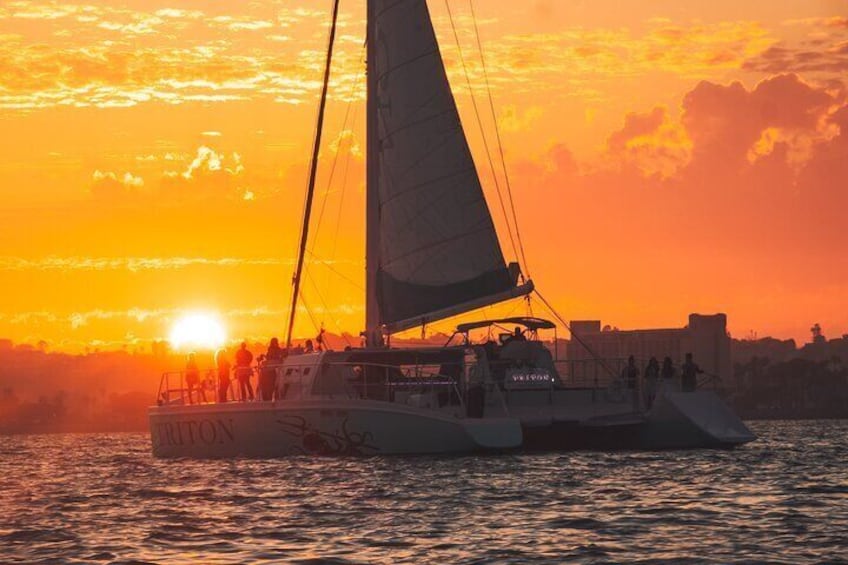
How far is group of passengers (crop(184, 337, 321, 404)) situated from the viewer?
4638cm

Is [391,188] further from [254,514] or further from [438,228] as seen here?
[254,514]

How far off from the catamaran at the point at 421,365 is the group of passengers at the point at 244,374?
1.45ft

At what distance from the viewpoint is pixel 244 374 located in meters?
47.2

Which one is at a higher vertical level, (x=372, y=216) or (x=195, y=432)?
(x=372, y=216)

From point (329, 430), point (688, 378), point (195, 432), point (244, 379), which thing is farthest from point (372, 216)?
point (688, 378)

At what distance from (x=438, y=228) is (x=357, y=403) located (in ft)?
26.7

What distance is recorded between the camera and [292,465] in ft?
137

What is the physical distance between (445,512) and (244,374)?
19.4 metres

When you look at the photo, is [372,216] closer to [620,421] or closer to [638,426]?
[620,421]

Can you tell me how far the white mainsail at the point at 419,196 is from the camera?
1866 inches

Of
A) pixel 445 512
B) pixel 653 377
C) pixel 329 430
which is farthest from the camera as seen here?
pixel 653 377

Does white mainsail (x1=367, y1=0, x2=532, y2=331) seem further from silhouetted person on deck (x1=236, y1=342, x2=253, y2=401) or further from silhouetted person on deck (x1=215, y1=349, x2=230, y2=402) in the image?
silhouetted person on deck (x1=215, y1=349, x2=230, y2=402)

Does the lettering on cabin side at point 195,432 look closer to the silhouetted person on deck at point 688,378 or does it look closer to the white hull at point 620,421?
the white hull at point 620,421

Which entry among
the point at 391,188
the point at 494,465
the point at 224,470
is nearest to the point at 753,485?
the point at 494,465
